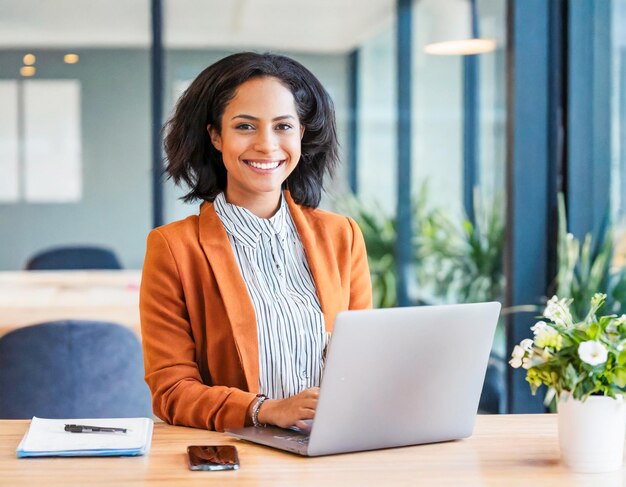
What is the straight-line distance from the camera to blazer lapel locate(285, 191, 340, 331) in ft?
7.61

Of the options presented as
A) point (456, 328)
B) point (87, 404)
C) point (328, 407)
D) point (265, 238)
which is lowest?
point (87, 404)

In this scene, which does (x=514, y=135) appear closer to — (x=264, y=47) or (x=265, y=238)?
(x=264, y=47)

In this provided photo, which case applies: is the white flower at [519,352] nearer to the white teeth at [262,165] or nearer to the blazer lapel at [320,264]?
the blazer lapel at [320,264]

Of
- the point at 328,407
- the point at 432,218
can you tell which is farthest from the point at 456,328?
the point at 432,218

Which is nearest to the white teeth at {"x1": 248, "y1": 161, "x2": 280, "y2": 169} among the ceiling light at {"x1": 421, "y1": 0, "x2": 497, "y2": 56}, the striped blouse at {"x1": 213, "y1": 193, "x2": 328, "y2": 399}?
the striped blouse at {"x1": 213, "y1": 193, "x2": 328, "y2": 399}

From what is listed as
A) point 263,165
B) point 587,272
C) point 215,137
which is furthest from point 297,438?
point 587,272

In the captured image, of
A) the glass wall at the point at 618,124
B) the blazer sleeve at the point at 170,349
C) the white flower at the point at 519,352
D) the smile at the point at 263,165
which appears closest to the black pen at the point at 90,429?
the blazer sleeve at the point at 170,349

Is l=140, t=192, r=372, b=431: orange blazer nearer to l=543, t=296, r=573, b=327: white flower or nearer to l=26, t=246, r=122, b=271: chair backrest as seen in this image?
l=543, t=296, r=573, b=327: white flower

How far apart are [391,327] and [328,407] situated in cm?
17

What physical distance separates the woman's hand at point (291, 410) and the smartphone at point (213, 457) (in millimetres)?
139

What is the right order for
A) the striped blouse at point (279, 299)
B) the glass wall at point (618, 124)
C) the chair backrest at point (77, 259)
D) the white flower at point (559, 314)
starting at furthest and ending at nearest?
the chair backrest at point (77, 259), the glass wall at point (618, 124), the striped blouse at point (279, 299), the white flower at point (559, 314)

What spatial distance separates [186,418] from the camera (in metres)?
2.13

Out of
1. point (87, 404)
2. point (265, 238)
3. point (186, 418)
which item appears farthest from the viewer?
point (87, 404)

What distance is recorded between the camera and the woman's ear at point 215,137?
7.82 feet
